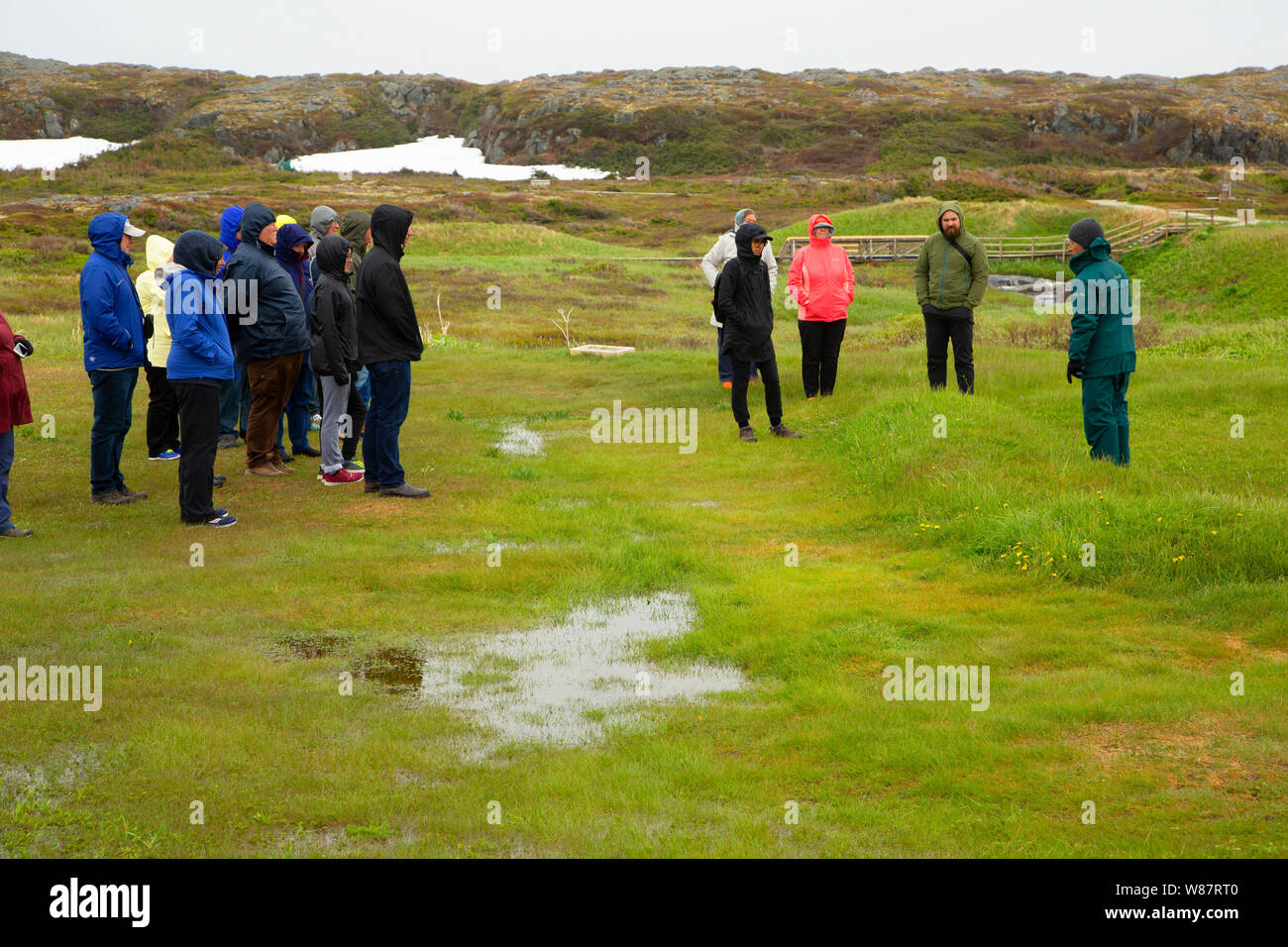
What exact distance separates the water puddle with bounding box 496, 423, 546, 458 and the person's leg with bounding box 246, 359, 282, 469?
260 centimetres

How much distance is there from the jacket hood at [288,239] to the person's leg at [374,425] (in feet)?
5.44

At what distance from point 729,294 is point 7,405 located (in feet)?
23.5

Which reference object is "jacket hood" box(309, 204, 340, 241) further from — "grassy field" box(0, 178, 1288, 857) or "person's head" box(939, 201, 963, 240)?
"person's head" box(939, 201, 963, 240)

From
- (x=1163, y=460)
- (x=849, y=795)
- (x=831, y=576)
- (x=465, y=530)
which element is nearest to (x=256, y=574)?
(x=465, y=530)

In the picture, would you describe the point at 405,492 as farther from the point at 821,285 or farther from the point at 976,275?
the point at 976,275

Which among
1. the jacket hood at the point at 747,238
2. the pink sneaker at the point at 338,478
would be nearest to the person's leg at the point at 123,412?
the pink sneaker at the point at 338,478

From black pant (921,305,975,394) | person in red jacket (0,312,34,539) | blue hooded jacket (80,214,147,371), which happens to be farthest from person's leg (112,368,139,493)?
black pant (921,305,975,394)

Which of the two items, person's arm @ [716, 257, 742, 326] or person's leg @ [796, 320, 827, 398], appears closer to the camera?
person's arm @ [716, 257, 742, 326]

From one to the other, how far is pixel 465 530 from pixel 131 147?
9168 centimetres

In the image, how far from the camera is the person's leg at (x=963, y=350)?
42.7 ft

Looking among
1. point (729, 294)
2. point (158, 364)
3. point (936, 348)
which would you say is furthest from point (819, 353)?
point (158, 364)

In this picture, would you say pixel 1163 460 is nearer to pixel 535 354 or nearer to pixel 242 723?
pixel 242 723

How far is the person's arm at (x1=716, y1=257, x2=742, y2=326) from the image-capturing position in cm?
1251

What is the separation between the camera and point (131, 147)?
8812cm
